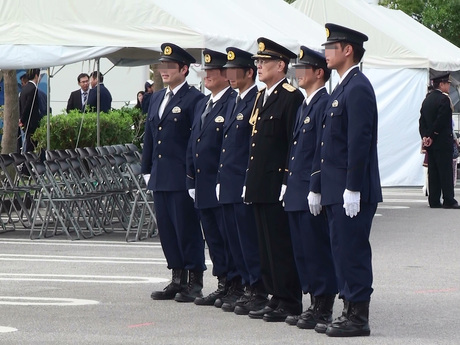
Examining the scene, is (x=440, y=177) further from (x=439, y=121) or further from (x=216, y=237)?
(x=216, y=237)

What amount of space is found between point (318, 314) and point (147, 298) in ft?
6.62

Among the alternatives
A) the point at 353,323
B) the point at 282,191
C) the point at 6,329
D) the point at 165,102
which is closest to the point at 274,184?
the point at 282,191

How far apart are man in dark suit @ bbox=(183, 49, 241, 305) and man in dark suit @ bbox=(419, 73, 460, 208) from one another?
10.5m

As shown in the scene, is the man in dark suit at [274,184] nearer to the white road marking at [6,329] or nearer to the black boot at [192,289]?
the black boot at [192,289]

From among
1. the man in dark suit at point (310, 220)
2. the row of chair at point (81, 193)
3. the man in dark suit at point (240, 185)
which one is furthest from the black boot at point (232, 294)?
the row of chair at point (81, 193)

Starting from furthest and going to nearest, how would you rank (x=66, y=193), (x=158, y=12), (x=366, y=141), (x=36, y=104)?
(x=36, y=104) < (x=66, y=193) < (x=158, y=12) < (x=366, y=141)

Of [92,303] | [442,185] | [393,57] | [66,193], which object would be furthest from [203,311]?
[393,57]

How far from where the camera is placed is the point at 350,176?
8.42 meters

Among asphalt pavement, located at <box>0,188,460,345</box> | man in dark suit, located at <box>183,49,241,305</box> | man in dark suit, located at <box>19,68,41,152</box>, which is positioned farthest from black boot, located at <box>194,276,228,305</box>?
man in dark suit, located at <box>19,68,41,152</box>

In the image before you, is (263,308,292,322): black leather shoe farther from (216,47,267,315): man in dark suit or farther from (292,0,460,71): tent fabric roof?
(292,0,460,71): tent fabric roof

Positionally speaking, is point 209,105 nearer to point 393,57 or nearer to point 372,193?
point 372,193

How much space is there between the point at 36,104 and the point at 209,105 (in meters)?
12.0

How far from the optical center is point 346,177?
852 centimetres

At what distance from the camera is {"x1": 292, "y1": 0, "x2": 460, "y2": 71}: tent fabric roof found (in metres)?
25.2
